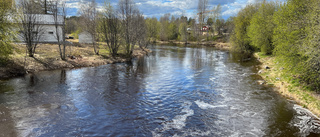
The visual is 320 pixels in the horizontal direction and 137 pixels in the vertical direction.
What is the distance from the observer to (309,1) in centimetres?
1817

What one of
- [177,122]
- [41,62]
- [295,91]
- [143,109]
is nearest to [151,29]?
[41,62]

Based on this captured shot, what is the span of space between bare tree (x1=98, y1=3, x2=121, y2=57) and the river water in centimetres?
1647

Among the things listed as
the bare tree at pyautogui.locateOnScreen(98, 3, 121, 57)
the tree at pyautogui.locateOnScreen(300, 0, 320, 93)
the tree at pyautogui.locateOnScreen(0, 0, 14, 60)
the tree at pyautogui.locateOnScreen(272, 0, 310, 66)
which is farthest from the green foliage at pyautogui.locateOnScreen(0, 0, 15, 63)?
the tree at pyautogui.locateOnScreen(272, 0, 310, 66)

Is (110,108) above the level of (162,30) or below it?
below

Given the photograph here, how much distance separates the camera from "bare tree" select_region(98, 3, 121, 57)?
34.5 metres

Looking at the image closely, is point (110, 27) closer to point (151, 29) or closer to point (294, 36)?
point (294, 36)

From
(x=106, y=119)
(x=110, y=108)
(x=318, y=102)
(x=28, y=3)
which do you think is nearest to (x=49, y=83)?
(x=110, y=108)

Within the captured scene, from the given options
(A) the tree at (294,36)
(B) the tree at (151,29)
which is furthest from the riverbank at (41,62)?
(B) the tree at (151,29)

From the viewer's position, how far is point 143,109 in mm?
13141

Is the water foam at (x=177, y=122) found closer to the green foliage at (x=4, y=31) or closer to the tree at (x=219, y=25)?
the green foliage at (x=4, y=31)

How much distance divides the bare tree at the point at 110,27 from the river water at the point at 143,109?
54.0 ft

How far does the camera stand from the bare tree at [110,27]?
113ft

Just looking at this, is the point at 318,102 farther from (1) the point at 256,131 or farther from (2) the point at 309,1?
(2) the point at 309,1

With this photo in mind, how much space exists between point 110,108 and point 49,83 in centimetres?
925
